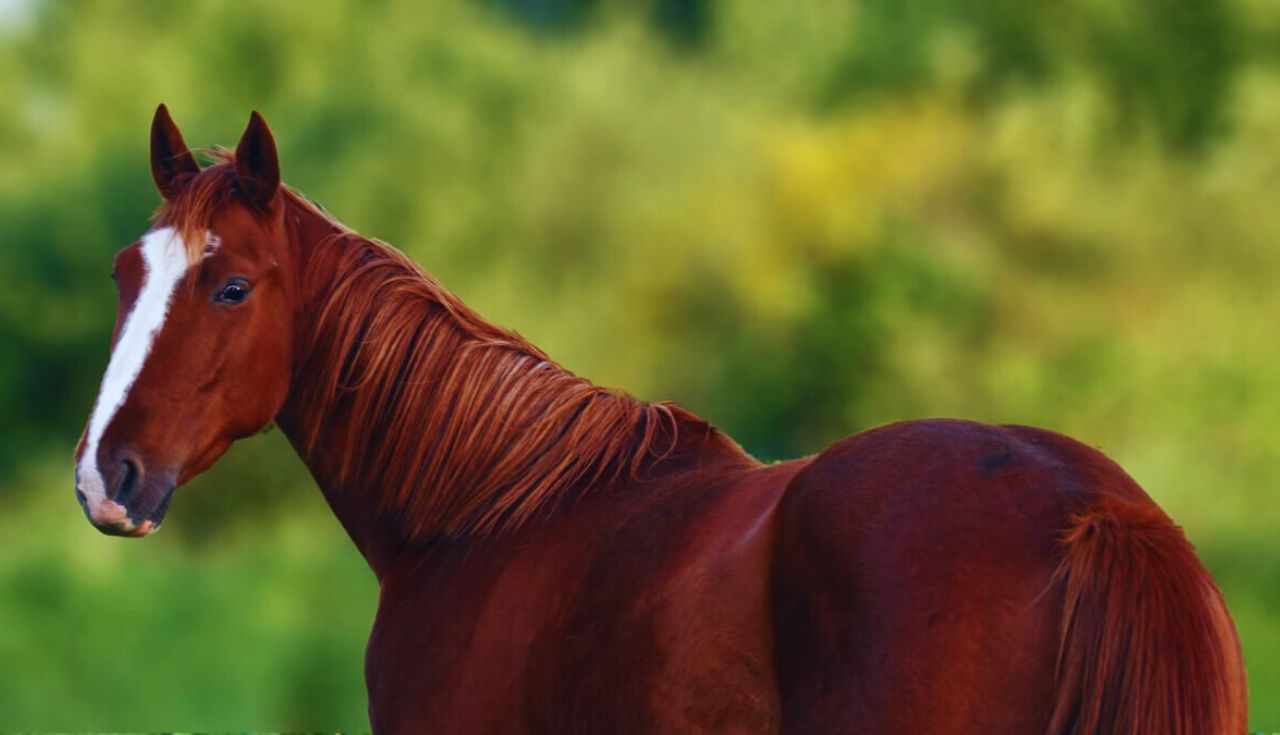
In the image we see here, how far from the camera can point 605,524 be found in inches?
102

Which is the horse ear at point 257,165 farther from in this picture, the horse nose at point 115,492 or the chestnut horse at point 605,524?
the horse nose at point 115,492

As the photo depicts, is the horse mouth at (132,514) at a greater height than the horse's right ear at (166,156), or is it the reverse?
the horse's right ear at (166,156)

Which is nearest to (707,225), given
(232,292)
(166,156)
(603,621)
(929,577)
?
(166,156)

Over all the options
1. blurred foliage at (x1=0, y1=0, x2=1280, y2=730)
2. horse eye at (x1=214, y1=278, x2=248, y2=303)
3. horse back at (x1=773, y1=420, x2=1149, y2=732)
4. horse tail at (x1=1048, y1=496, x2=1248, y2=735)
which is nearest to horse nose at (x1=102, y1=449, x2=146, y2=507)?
horse eye at (x1=214, y1=278, x2=248, y2=303)

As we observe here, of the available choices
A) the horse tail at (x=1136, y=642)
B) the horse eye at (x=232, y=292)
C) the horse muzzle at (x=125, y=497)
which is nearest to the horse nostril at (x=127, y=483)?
the horse muzzle at (x=125, y=497)

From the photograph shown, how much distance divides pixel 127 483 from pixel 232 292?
1.30 feet

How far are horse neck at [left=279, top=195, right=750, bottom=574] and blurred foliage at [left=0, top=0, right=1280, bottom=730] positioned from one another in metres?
5.72

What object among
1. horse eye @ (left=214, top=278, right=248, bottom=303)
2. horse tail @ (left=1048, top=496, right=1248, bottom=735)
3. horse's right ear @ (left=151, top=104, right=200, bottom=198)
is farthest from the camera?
horse's right ear @ (left=151, top=104, right=200, bottom=198)

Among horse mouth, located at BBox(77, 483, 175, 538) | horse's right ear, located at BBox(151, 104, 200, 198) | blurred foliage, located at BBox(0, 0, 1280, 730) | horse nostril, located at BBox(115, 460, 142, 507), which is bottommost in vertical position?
horse mouth, located at BBox(77, 483, 175, 538)

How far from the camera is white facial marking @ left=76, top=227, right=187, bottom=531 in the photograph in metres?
2.50

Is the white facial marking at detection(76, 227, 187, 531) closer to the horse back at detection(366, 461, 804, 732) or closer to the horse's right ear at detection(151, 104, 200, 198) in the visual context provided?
the horse's right ear at detection(151, 104, 200, 198)

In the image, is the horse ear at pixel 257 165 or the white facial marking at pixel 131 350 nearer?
the white facial marking at pixel 131 350

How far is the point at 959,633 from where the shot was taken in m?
1.97

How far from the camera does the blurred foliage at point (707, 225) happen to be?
891cm
